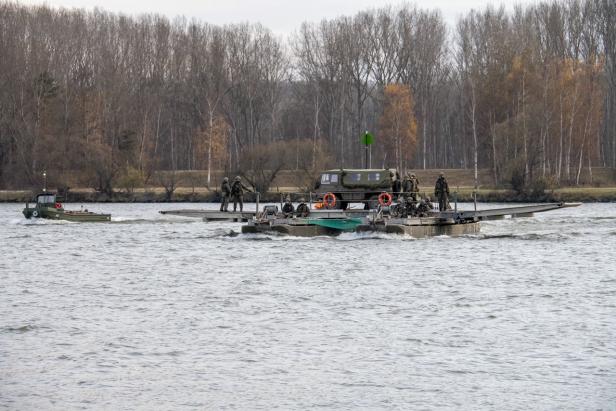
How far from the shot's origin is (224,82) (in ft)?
426

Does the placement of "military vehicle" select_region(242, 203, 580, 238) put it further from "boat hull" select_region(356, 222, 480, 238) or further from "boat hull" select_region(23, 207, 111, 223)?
"boat hull" select_region(23, 207, 111, 223)

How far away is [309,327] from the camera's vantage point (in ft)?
90.4

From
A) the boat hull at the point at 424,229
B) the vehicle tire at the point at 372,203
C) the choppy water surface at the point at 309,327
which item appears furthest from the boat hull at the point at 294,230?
the vehicle tire at the point at 372,203

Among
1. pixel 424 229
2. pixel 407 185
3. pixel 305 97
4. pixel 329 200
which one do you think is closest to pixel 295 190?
pixel 305 97

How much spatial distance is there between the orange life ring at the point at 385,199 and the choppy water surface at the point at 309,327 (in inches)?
122

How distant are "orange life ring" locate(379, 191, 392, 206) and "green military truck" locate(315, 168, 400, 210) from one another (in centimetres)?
260

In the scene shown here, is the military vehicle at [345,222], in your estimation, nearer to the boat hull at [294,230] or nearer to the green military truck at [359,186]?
the boat hull at [294,230]

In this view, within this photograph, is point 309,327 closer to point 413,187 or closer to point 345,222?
point 345,222

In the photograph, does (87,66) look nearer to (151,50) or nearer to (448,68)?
(151,50)

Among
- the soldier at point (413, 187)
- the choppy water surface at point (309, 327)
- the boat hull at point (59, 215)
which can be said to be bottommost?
the choppy water surface at point (309, 327)

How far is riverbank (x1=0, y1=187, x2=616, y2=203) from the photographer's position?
9616cm

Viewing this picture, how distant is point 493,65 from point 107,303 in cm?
8657

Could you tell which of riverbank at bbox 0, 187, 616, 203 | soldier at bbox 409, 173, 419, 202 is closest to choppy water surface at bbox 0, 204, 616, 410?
soldier at bbox 409, 173, 419, 202

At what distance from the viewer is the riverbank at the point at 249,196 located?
96.2m
